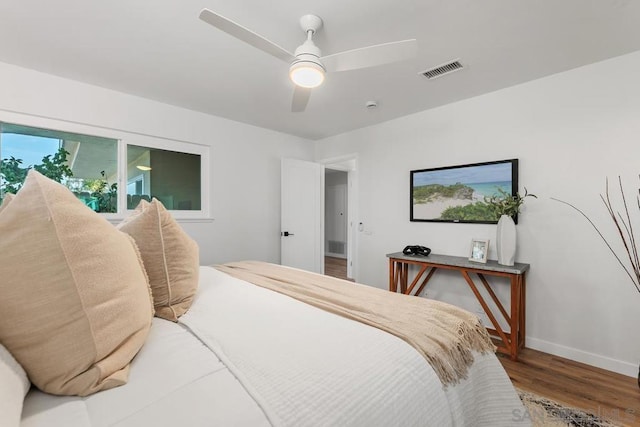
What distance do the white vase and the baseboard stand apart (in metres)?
0.78

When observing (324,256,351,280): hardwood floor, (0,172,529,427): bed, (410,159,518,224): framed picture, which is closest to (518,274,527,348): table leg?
(410,159,518,224): framed picture

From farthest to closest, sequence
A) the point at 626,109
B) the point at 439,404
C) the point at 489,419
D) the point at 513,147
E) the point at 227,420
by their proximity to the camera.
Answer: the point at 513,147 → the point at 626,109 → the point at 489,419 → the point at 439,404 → the point at 227,420

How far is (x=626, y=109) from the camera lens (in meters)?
2.20

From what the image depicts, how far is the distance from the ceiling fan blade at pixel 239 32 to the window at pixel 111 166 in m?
2.16

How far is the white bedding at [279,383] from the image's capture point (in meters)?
0.63

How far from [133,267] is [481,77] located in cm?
298

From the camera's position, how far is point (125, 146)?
116 inches

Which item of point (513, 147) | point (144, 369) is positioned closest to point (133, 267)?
point (144, 369)

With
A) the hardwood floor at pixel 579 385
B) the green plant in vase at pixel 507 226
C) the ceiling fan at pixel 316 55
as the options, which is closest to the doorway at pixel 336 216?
the green plant in vase at pixel 507 226

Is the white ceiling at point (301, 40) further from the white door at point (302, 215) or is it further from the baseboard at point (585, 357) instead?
the baseboard at point (585, 357)

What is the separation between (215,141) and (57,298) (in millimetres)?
3164

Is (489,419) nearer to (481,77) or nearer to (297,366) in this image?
(297,366)

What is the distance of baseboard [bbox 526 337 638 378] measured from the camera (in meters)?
2.16

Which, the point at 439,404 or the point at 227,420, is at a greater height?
the point at 227,420
